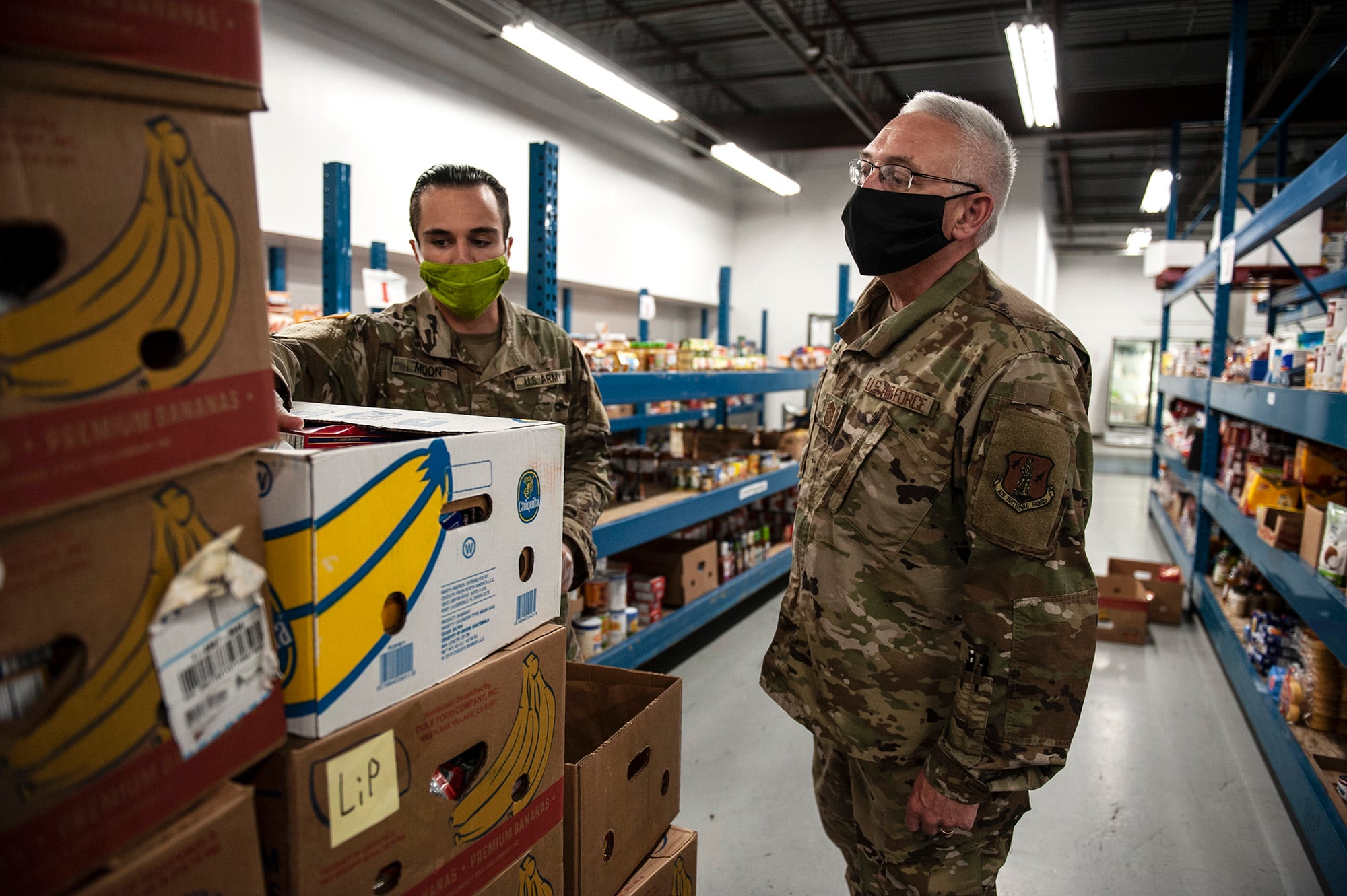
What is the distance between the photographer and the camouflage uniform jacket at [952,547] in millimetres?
1331

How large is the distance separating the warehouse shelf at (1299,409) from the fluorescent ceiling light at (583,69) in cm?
459

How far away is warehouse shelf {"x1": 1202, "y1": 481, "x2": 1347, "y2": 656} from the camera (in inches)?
90.1

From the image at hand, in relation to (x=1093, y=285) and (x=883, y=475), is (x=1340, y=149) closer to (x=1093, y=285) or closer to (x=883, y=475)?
(x=883, y=475)

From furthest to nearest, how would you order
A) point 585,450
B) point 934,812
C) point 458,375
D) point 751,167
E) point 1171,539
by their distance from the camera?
point 751,167, point 1171,539, point 585,450, point 458,375, point 934,812

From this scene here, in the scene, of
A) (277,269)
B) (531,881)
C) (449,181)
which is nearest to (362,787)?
(531,881)

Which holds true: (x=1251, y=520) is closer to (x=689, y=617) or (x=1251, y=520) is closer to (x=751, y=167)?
(x=689, y=617)

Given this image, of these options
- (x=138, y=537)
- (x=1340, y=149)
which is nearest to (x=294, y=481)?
(x=138, y=537)

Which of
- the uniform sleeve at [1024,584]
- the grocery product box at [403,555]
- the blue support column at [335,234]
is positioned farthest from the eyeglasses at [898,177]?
the blue support column at [335,234]

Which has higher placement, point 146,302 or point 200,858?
point 146,302

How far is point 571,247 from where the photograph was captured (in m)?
8.95

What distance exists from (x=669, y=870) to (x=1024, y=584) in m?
0.85

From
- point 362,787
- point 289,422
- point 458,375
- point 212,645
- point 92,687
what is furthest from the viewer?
point 458,375

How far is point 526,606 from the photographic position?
111cm

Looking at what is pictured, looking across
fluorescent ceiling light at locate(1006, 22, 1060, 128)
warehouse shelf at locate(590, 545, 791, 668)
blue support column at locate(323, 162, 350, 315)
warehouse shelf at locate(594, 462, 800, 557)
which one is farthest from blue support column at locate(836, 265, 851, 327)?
blue support column at locate(323, 162, 350, 315)
